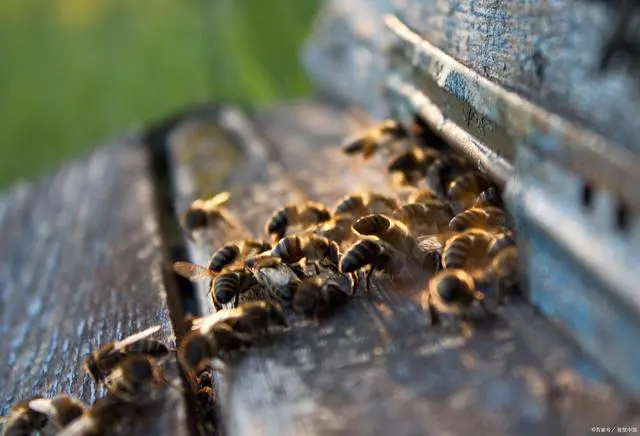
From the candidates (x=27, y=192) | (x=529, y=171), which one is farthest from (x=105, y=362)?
(x=27, y=192)

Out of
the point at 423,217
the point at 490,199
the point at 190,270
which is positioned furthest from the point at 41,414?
the point at 490,199

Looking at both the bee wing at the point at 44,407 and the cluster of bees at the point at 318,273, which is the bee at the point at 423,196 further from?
the bee wing at the point at 44,407

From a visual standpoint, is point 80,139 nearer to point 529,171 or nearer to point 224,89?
point 224,89

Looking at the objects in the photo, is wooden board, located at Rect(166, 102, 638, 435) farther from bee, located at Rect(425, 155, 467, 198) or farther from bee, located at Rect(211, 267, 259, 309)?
bee, located at Rect(425, 155, 467, 198)

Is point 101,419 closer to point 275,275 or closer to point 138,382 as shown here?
point 138,382

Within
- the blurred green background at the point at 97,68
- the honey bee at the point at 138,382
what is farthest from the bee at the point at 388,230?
the blurred green background at the point at 97,68

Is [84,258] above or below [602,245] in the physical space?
below

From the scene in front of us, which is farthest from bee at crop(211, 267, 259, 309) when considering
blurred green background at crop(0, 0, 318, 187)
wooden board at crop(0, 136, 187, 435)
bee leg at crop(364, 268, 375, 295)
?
blurred green background at crop(0, 0, 318, 187)
